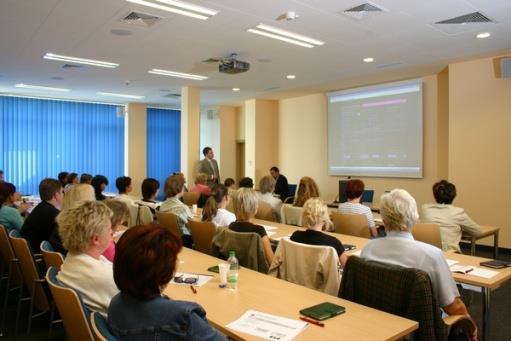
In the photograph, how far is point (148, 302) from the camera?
1.38 metres

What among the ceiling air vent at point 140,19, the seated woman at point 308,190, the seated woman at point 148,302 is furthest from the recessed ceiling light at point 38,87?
the seated woman at point 148,302

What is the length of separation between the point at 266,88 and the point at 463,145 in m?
4.31

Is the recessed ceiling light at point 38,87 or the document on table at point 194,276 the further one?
the recessed ceiling light at point 38,87

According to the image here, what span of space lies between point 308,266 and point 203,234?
143 cm

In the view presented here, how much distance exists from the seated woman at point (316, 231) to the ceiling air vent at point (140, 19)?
3.05m

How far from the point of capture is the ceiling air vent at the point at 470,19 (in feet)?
15.0

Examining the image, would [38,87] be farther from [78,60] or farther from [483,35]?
[483,35]

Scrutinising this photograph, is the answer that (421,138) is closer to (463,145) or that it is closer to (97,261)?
(463,145)

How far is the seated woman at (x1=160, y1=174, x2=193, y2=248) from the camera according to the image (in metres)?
4.41

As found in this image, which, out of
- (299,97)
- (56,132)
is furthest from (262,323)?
(56,132)

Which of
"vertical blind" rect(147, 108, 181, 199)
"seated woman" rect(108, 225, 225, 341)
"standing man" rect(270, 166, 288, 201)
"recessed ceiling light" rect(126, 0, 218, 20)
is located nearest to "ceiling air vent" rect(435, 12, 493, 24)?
"recessed ceiling light" rect(126, 0, 218, 20)

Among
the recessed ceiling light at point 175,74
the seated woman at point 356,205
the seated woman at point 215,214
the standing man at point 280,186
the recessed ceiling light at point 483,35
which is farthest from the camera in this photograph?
the standing man at point 280,186

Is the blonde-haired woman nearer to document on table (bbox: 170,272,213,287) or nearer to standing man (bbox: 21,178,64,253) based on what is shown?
standing man (bbox: 21,178,64,253)

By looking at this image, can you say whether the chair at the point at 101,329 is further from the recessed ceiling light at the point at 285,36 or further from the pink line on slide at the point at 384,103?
the pink line on slide at the point at 384,103
